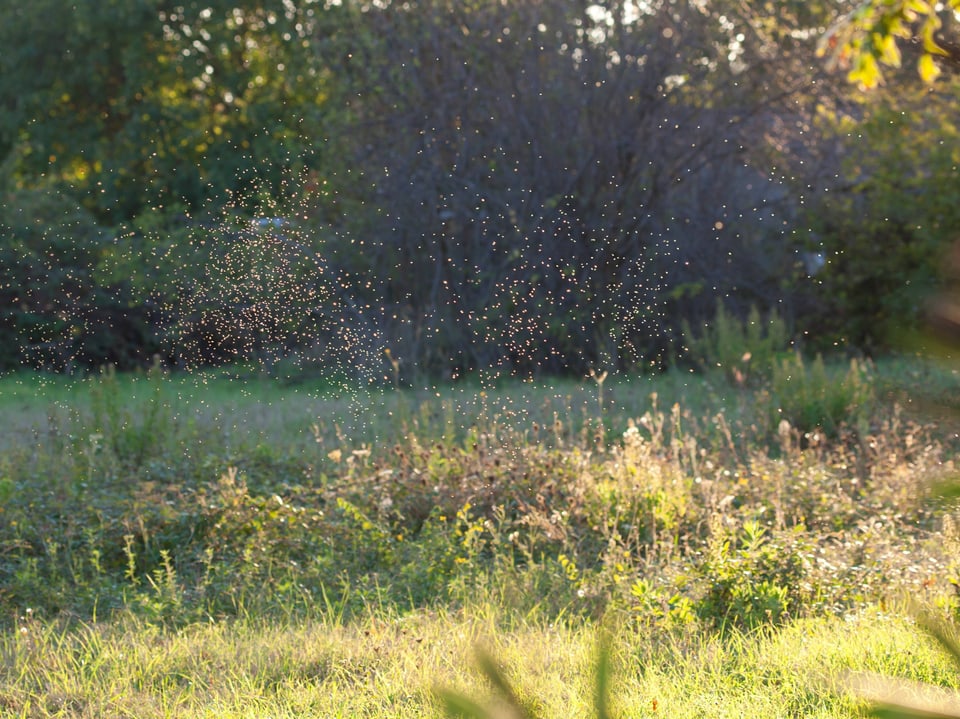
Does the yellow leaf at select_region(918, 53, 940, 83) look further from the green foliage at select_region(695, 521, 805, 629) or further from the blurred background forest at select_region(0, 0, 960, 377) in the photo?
the blurred background forest at select_region(0, 0, 960, 377)

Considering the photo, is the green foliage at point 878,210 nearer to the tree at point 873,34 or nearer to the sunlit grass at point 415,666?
Answer: the sunlit grass at point 415,666

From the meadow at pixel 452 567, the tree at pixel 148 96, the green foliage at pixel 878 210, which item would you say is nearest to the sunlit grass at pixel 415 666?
the meadow at pixel 452 567

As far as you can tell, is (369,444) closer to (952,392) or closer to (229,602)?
(229,602)

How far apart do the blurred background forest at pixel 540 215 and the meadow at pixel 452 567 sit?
501cm

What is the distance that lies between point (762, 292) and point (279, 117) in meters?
9.19

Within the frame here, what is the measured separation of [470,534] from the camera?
17.7ft

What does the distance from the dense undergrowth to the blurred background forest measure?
528cm

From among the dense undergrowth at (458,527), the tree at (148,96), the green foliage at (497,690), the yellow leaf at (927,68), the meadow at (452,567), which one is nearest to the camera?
the green foliage at (497,690)

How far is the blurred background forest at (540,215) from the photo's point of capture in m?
13.2

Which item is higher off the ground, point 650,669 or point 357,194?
point 357,194

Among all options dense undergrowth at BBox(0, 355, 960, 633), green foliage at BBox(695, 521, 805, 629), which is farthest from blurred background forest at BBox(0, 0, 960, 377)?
green foliage at BBox(695, 521, 805, 629)

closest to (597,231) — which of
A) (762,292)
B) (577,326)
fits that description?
(577,326)

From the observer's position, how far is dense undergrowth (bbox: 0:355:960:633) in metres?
4.82

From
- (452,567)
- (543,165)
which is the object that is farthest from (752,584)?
(543,165)
